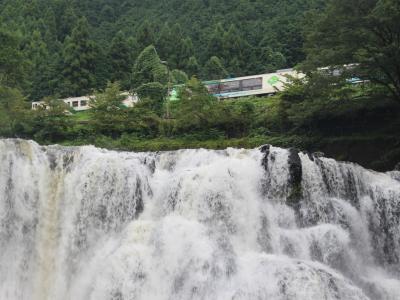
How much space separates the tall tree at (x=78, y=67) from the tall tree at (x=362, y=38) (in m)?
40.5

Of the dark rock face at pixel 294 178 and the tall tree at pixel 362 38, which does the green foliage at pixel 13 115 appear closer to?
the tall tree at pixel 362 38

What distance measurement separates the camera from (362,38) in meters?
25.5

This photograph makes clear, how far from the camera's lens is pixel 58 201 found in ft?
68.8

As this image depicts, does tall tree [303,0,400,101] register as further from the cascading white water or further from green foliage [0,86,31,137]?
green foliage [0,86,31,137]

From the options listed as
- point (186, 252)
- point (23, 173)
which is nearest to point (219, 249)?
point (186, 252)

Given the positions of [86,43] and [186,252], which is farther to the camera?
[86,43]

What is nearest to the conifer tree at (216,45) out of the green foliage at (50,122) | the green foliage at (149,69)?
the green foliage at (149,69)

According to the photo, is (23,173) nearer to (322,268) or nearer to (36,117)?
(322,268)

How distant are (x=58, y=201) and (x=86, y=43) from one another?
47.0 metres

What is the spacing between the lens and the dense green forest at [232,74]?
26062mm

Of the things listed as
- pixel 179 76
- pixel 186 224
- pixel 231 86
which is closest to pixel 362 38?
pixel 186 224

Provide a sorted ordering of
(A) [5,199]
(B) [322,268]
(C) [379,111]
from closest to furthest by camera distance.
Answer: (B) [322,268] < (A) [5,199] < (C) [379,111]

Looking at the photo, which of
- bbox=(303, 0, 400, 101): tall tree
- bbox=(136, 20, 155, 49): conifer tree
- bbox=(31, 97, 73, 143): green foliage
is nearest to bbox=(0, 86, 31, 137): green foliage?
bbox=(31, 97, 73, 143): green foliage

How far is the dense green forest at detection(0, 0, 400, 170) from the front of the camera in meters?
26.1
